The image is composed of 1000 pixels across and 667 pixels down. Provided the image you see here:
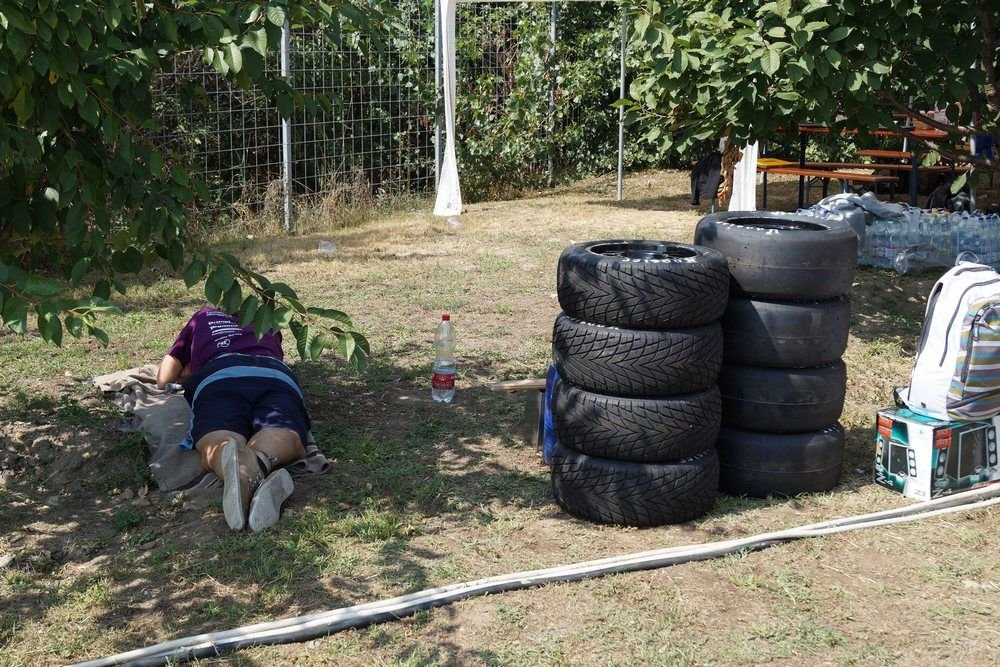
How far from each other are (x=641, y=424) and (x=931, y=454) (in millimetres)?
1402

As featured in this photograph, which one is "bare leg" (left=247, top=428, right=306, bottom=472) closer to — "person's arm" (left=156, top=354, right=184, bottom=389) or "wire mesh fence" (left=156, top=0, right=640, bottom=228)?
"person's arm" (left=156, top=354, right=184, bottom=389)

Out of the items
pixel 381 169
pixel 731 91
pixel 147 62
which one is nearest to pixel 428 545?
pixel 147 62

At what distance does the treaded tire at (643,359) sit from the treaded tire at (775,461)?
44 cm

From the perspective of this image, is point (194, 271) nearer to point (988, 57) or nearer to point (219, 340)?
point (219, 340)

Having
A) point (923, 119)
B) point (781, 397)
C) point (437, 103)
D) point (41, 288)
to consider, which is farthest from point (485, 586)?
point (437, 103)

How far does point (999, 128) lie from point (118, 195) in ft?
17.7

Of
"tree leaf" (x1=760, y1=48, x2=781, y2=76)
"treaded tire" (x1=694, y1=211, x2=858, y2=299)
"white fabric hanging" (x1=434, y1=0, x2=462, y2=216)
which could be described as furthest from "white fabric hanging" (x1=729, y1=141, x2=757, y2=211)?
"treaded tire" (x1=694, y1=211, x2=858, y2=299)

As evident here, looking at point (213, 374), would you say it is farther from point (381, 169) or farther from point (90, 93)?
point (381, 169)

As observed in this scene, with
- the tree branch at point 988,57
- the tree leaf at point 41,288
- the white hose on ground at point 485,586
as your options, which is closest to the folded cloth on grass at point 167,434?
the white hose on ground at point 485,586

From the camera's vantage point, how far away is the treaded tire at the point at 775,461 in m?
4.59

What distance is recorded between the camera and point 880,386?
21.1ft

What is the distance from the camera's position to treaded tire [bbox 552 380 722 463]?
4.20 m

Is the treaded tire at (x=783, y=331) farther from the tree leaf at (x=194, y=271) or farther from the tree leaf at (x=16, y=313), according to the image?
the tree leaf at (x=16, y=313)

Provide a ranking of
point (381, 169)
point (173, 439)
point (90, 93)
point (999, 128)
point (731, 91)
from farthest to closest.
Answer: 1. point (381, 169)
2. point (999, 128)
3. point (731, 91)
4. point (173, 439)
5. point (90, 93)
